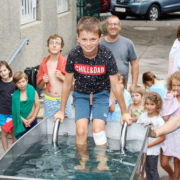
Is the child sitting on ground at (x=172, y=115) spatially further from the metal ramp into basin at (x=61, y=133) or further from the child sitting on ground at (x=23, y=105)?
the child sitting on ground at (x=23, y=105)

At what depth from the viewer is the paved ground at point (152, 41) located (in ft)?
31.5

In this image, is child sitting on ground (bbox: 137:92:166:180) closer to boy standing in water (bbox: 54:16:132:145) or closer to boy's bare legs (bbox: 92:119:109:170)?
boy standing in water (bbox: 54:16:132:145)

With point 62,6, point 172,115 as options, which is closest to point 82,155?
point 172,115

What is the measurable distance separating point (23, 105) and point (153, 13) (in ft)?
46.1

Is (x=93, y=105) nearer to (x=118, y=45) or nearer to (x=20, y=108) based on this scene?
(x=20, y=108)

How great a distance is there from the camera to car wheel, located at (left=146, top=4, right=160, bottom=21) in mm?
17078

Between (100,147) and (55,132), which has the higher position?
(55,132)

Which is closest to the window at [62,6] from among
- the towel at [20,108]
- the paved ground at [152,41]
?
the paved ground at [152,41]

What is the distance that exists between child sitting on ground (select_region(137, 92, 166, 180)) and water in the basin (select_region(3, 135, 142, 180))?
830 mm

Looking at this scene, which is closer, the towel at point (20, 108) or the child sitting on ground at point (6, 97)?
the towel at point (20, 108)

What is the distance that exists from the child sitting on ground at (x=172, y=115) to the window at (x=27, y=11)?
4.88m

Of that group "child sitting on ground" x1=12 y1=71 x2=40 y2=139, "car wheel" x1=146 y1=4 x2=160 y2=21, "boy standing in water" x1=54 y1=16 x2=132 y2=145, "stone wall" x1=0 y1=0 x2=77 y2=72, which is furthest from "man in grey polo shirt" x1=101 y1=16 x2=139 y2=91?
"car wheel" x1=146 y1=4 x2=160 y2=21

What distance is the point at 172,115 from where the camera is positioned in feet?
13.3

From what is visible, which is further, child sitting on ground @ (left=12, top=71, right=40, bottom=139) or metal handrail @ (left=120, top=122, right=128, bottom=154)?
child sitting on ground @ (left=12, top=71, right=40, bottom=139)
